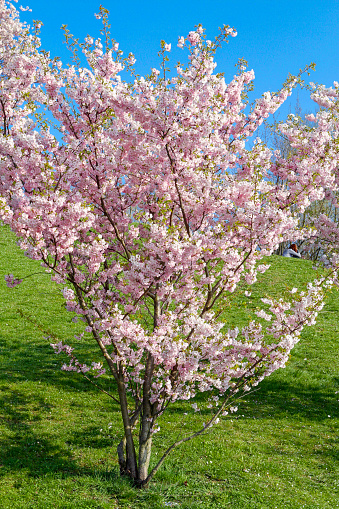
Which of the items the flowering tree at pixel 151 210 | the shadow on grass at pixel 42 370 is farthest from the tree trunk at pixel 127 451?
the shadow on grass at pixel 42 370

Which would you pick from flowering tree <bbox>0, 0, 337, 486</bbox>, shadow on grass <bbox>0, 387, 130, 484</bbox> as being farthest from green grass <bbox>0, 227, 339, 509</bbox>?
flowering tree <bbox>0, 0, 337, 486</bbox>

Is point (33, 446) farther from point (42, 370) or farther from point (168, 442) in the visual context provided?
point (42, 370)

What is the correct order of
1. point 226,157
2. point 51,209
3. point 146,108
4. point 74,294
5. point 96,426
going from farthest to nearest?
point 96,426 < point 226,157 < point 74,294 < point 146,108 < point 51,209

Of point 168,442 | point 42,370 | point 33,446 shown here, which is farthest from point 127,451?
point 42,370

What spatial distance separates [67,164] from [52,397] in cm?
736

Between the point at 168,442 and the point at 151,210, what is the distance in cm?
552

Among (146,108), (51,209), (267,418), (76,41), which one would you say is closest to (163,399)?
(51,209)

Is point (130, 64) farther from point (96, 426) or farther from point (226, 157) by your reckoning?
point (96, 426)

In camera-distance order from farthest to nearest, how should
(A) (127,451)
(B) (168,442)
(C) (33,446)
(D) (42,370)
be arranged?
1. (D) (42,370)
2. (B) (168,442)
3. (C) (33,446)
4. (A) (127,451)

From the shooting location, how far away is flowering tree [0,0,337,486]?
6.52m

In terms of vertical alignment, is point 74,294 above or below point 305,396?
above

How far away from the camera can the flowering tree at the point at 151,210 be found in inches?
257

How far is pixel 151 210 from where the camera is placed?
8.15 metres

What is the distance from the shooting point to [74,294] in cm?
744
